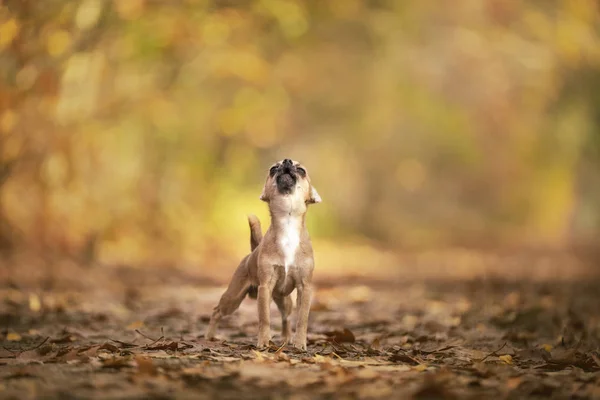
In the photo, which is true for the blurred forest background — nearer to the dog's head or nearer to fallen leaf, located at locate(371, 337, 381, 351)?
the dog's head

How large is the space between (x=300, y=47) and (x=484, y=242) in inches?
437

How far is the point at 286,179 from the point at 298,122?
2065 centimetres

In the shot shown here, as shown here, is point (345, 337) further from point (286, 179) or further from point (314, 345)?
point (286, 179)

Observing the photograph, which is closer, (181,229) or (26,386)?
(26,386)

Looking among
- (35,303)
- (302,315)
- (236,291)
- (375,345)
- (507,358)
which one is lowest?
(507,358)

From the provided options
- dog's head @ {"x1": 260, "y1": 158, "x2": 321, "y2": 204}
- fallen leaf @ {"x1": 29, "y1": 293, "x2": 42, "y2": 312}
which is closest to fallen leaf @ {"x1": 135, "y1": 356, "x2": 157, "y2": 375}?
dog's head @ {"x1": 260, "y1": 158, "x2": 321, "y2": 204}

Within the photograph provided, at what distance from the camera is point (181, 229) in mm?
18000

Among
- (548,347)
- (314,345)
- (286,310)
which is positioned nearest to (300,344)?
(314,345)

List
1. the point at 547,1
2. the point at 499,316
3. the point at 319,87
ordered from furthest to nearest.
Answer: the point at 319,87, the point at 547,1, the point at 499,316

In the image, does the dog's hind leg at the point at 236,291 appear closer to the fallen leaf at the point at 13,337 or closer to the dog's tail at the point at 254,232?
the dog's tail at the point at 254,232

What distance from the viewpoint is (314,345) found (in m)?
6.50

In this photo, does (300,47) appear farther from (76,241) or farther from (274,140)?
(76,241)

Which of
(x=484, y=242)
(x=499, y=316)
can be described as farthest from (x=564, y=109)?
(x=499, y=316)

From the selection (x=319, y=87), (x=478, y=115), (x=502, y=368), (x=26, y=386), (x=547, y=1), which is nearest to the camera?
(x=26, y=386)
